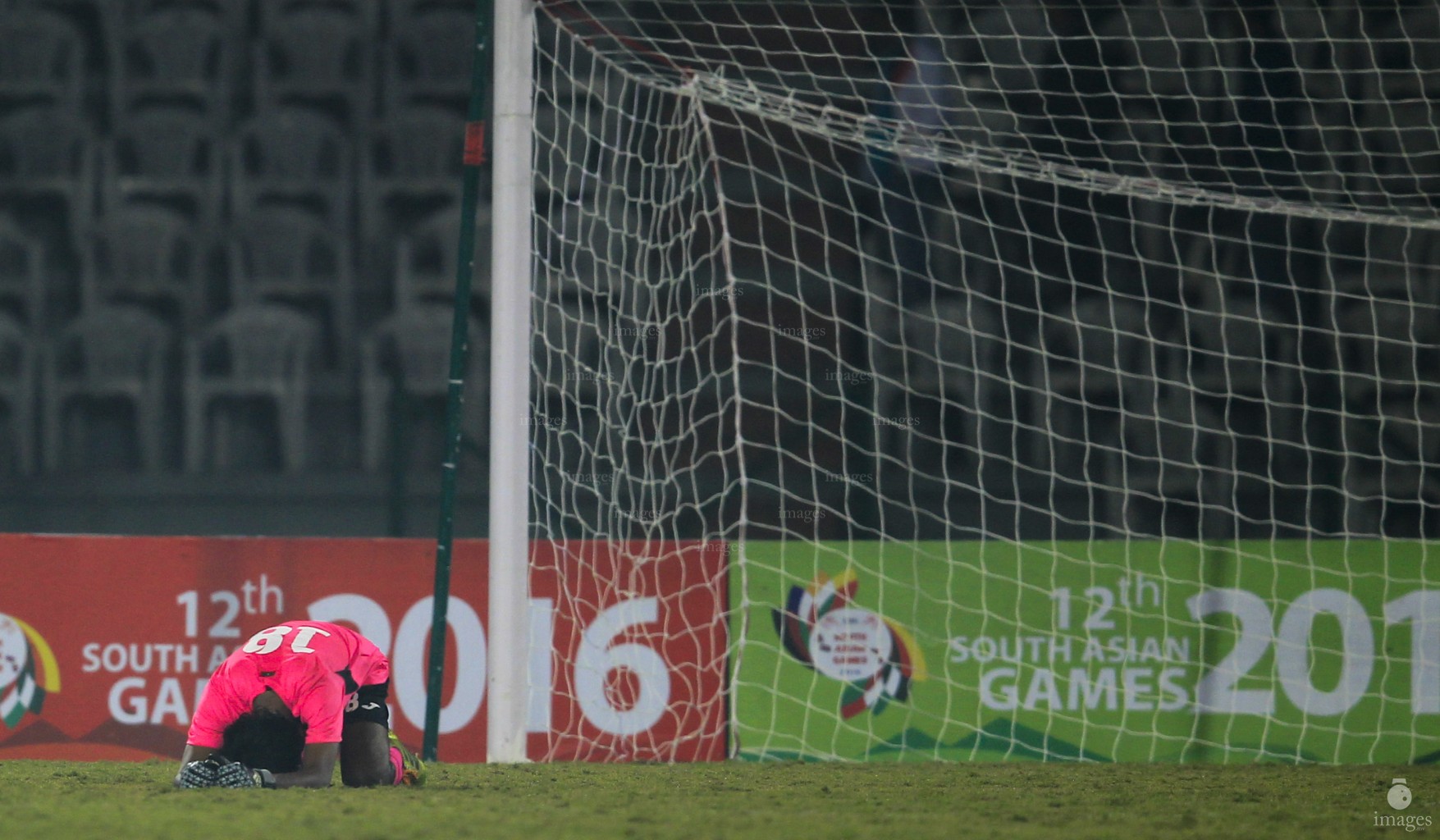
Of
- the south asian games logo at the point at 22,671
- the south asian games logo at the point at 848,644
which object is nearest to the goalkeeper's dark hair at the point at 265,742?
the south asian games logo at the point at 22,671

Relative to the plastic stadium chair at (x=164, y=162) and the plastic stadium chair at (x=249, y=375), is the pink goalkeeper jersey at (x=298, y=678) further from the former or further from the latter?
the plastic stadium chair at (x=164, y=162)

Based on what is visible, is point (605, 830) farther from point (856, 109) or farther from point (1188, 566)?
point (856, 109)

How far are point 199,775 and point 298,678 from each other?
0.99 ft

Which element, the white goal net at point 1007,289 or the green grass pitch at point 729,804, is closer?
the green grass pitch at point 729,804

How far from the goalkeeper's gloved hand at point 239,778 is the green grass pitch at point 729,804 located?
6cm

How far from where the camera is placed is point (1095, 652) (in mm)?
4699

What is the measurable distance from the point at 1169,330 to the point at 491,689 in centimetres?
388

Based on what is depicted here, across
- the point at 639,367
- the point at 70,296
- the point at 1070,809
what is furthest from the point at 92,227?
the point at 1070,809

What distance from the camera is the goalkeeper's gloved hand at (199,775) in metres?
3.15

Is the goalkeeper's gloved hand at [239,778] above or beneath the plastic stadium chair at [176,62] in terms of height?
beneath

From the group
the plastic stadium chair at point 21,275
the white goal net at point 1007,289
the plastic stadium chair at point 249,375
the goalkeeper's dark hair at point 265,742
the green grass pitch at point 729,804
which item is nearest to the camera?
the green grass pitch at point 729,804

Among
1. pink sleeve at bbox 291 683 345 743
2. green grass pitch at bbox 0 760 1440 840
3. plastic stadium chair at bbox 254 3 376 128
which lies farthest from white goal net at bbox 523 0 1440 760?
pink sleeve at bbox 291 683 345 743

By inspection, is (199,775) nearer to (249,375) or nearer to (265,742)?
(265,742)

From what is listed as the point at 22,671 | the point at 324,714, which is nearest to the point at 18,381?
the point at 22,671
